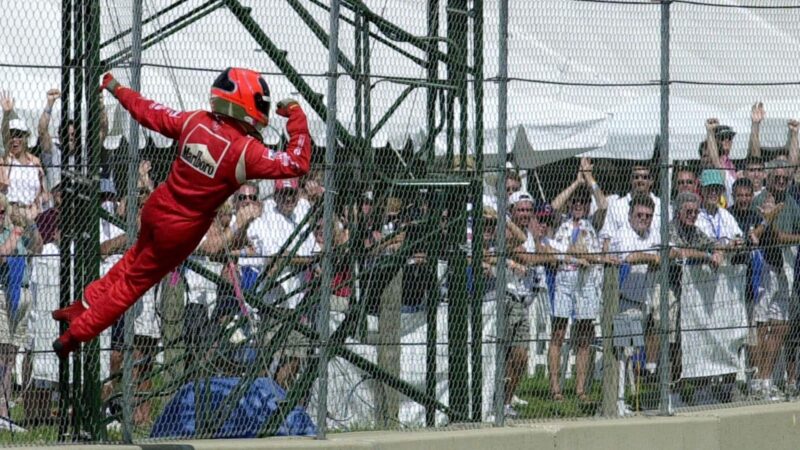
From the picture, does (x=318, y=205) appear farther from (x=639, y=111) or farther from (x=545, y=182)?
(x=639, y=111)


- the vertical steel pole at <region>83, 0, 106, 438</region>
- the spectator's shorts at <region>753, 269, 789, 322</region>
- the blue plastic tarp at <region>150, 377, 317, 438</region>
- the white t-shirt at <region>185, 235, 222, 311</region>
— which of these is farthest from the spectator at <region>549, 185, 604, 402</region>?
the vertical steel pole at <region>83, 0, 106, 438</region>

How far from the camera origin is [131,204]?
8.91 meters

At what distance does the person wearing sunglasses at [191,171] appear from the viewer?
8.37 meters

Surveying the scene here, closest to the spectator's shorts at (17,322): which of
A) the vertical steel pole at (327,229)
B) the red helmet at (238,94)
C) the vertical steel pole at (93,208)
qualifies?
the vertical steel pole at (93,208)

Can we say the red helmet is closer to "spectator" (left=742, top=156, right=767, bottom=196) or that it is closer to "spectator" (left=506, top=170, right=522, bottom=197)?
"spectator" (left=506, top=170, right=522, bottom=197)

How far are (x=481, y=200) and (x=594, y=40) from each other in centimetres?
137

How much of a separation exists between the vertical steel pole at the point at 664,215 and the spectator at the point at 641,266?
124mm

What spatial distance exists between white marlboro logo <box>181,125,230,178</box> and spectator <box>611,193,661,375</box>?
3.41m

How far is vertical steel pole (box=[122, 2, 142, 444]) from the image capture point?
348 inches

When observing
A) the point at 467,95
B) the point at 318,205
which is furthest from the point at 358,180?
the point at 467,95

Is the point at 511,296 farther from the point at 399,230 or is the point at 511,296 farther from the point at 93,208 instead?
the point at 93,208

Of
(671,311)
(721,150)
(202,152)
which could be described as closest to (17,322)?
(202,152)

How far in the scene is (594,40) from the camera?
418 inches

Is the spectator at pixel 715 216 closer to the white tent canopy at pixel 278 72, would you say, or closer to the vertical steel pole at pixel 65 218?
the white tent canopy at pixel 278 72
